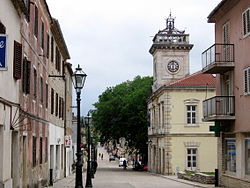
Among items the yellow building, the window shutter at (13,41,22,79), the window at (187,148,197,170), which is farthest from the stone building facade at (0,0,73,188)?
the window at (187,148,197,170)

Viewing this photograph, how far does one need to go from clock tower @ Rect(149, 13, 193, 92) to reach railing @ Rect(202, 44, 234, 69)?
28.1 metres

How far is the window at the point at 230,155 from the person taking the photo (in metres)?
26.4

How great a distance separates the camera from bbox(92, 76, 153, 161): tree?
6400cm

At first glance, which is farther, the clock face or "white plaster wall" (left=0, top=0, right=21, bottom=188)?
the clock face

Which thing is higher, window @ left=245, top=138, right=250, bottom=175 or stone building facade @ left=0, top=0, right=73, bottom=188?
stone building facade @ left=0, top=0, right=73, bottom=188

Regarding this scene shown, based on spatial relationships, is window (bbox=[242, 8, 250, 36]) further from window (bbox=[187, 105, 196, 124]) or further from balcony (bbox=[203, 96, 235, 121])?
window (bbox=[187, 105, 196, 124])

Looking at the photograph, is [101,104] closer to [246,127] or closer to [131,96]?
[131,96]

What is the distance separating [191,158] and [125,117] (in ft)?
58.8

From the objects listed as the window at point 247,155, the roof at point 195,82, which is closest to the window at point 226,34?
the window at point 247,155

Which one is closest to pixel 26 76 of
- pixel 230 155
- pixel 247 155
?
pixel 247 155

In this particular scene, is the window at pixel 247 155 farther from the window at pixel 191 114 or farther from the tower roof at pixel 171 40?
the tower roof at pixel 171 40

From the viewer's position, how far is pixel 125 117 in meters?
64.1

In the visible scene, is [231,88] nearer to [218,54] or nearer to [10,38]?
[218,54]

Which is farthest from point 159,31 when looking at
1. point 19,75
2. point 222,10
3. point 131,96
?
point 19,75
